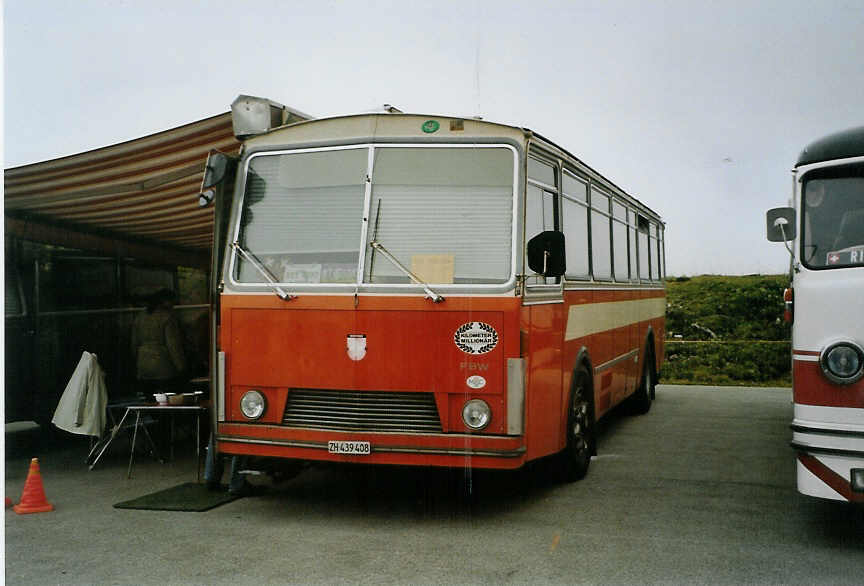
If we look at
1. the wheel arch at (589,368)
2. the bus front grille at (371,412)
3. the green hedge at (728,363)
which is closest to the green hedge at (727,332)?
the green hedge at (728,363)

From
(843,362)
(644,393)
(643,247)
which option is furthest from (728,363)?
(843,362)

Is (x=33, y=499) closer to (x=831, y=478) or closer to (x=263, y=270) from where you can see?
(x=263, y=270)

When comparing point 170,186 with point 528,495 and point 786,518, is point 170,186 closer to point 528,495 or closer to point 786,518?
point 528,495

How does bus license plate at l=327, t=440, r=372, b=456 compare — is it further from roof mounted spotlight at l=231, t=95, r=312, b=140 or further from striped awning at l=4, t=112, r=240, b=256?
striped awning at l=4, t=112, r=240, b=256

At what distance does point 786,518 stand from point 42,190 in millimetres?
7391

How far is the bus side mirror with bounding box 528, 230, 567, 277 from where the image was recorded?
261 inches

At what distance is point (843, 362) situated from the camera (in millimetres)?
5598

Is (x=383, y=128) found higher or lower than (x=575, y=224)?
higher

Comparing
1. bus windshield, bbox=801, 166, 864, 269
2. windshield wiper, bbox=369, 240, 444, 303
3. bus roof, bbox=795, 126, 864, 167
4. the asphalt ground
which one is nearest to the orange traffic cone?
the asphalt ground

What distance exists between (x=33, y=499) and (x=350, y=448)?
9.06 feet

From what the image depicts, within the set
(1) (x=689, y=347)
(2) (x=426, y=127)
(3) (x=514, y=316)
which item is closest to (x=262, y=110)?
(2) (x=426, y=127)

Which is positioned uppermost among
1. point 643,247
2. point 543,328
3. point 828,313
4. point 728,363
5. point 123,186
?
point 123,186

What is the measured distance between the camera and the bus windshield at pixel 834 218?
5.91m

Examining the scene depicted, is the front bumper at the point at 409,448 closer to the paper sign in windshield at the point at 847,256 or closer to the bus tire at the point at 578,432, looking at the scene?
the bus tire at the point at 578,432
